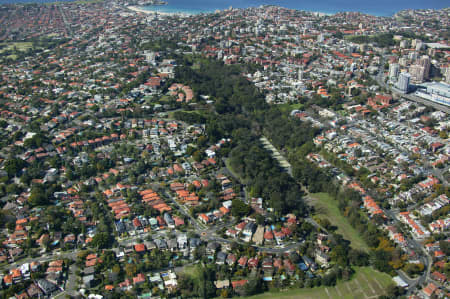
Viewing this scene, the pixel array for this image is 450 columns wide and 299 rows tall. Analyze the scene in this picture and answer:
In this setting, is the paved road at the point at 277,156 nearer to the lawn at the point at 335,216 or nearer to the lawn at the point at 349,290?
the lawn at the point at 335,216

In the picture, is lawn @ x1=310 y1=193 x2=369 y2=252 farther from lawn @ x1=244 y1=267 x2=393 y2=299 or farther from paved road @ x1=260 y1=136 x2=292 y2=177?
paved road @ x1=260 y1=136 x2=292 y2=177

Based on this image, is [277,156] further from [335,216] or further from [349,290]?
[349,290]

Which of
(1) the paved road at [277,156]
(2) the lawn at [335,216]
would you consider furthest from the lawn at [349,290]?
(1) the paved road at [277,156]

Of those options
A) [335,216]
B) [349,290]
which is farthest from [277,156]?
[349,290]

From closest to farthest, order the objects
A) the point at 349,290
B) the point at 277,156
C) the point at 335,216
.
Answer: the point at 349,290, the point at 335,216, the point at 277,156

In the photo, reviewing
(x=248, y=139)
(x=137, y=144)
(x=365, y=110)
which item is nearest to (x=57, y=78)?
(x=137, y=144)

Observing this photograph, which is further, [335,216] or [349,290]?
[335,216]

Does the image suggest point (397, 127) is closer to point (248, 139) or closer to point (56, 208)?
point (248, 139)
